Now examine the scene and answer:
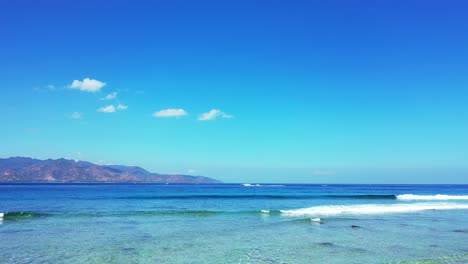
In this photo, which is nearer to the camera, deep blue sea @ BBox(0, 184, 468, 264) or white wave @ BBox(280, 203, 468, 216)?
deep blue sea @ BBox(0, 184, 468, 264)

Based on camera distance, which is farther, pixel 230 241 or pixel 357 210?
pixel 357 210

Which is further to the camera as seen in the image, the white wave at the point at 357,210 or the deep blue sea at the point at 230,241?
the white wave at the point at 357,210

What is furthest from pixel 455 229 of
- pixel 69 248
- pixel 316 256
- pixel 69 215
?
pixel 69 215

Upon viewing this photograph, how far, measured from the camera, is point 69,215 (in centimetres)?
2931

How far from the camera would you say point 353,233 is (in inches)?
800

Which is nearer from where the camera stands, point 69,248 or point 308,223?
point 69,248

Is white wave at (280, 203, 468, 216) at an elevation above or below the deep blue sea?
above

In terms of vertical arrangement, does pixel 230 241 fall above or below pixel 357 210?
below

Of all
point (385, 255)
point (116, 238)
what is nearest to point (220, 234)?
point (116, 238)

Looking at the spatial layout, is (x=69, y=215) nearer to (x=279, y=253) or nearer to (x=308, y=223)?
(x=308, y=223)

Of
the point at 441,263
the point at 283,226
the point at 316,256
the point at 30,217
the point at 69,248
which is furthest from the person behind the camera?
the point at 30,217

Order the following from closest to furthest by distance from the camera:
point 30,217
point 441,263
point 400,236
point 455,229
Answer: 1. point 441,263
2. point 400,236
3. point 455,229
4. point 30,217

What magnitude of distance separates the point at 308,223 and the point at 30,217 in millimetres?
20438

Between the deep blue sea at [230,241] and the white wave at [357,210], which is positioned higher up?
the white wave at [357,210]
